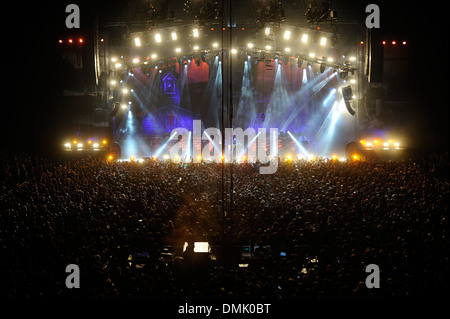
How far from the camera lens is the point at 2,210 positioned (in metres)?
7.76

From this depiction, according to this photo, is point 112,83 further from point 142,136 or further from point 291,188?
point 291,188

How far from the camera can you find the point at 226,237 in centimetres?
693

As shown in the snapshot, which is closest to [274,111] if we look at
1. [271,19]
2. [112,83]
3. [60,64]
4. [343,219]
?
[271,19]

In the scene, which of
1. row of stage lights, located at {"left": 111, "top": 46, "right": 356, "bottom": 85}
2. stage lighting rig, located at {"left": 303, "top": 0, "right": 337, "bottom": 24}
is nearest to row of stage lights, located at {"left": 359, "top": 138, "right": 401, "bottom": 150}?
row of stage lights, located at {"left": 111, "top": 46, "right": 356, "bottom": 85}

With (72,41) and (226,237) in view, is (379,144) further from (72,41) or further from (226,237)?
(72,41)

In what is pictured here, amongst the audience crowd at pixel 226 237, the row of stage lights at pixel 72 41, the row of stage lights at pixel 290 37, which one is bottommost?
the audience crowd at pixel 226 237

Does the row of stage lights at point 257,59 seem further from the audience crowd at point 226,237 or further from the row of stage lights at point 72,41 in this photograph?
the audience crowd at point 226,237

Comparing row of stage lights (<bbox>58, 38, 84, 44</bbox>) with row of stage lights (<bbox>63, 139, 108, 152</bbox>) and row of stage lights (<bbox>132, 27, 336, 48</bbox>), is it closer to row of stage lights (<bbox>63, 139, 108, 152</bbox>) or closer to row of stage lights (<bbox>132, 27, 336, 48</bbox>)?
row of stage lights (<bbox>132, 27, 336, 48</bbox>)

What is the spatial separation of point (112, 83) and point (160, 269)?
15090 mm

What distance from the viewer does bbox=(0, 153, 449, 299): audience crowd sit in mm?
5141

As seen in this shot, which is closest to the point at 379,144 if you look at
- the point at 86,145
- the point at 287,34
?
the point at 287,34

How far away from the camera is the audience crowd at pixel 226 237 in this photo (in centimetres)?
514

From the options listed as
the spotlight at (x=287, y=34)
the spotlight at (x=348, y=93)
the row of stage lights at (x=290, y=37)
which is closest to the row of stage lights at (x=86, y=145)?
the row of stage lights at (x=290, y=37)
